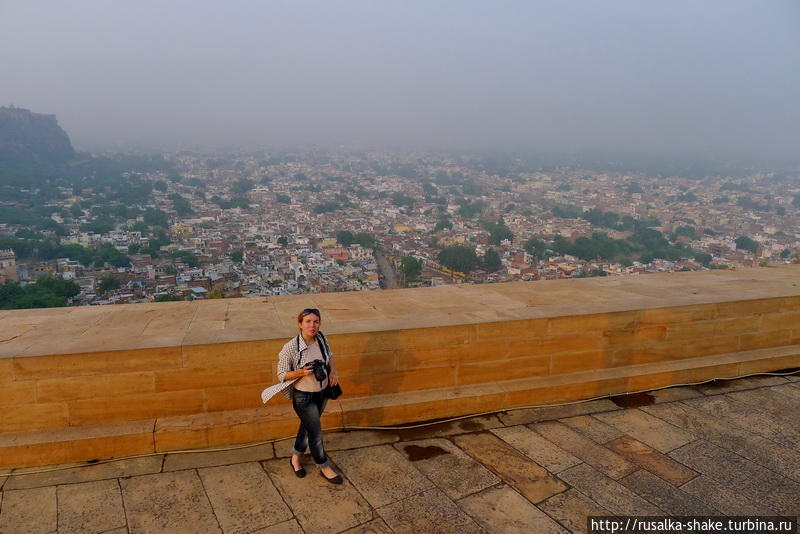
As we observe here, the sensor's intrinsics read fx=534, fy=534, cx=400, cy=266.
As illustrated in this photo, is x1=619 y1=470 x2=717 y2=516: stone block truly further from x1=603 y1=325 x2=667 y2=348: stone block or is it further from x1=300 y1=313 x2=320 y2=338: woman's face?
x1=300 y1=313 x2=320 y2=338: woman's face

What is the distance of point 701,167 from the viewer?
15012 cm

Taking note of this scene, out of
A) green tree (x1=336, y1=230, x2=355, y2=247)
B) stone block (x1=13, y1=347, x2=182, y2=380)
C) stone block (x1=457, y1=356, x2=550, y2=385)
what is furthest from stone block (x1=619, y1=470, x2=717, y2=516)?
green tree (x1=336, y1=230, x2=355, y2=247)

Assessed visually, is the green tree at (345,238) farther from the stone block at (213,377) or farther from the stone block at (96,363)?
the stone block at (96,363)

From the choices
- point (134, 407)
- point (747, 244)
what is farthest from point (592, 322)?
point (747, 244)

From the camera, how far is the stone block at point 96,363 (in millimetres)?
3518

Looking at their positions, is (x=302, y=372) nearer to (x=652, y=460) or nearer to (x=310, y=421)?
(x=310, y=421)

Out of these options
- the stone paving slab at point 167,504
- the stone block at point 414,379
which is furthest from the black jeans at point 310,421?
the stone block at point 414,379

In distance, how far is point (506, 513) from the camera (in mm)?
3121

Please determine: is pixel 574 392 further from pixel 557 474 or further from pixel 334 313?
pixel 334 313

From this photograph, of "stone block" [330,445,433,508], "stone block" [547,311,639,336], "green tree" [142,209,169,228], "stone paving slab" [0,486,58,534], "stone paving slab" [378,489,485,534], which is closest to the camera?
"stone paving slab" [0,486,58,534]

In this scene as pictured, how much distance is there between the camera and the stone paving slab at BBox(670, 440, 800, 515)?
3.30m

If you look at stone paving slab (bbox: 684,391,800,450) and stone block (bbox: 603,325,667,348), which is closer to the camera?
stone paving slab (bbox: 684,391,800,450)

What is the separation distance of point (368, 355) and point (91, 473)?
198cm

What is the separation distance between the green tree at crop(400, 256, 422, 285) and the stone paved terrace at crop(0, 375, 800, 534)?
33.9 m
